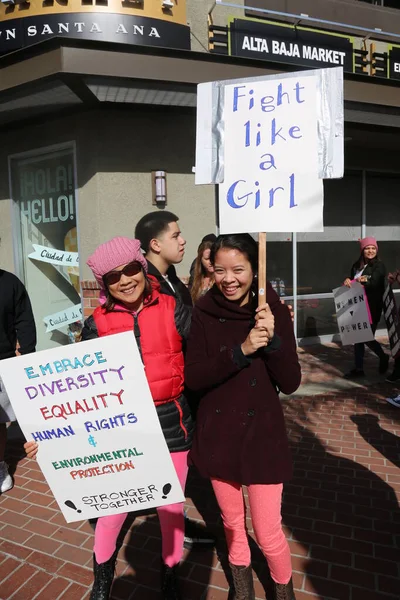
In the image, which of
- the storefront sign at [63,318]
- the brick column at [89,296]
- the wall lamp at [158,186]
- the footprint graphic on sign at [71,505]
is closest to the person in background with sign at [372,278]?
the wall lamp at [158,186]

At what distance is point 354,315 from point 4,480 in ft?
14.7

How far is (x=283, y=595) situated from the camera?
204 centimetres

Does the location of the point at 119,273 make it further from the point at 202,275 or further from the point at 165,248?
the point at 202,275

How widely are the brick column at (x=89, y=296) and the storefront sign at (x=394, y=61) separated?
603cm

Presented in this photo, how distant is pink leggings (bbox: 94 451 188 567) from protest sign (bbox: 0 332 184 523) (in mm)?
303

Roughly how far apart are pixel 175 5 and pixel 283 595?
612 cm

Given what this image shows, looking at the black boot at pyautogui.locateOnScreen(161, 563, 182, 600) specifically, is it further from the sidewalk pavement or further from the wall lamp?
the wall lamp

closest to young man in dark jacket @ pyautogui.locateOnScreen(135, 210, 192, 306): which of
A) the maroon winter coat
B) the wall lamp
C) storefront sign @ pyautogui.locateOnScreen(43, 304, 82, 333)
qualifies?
the maroon winter coat

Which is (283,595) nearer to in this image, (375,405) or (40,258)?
(375,405)

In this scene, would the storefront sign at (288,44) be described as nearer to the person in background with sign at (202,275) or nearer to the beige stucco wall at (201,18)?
the beige stucco wall at (201,18)

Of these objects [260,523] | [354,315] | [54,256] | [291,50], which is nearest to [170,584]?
[260,523]

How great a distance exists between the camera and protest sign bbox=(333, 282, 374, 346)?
5.68 meters

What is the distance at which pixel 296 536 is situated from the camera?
2811 mm

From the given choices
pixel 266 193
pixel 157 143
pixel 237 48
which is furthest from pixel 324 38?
pixel 266 193
